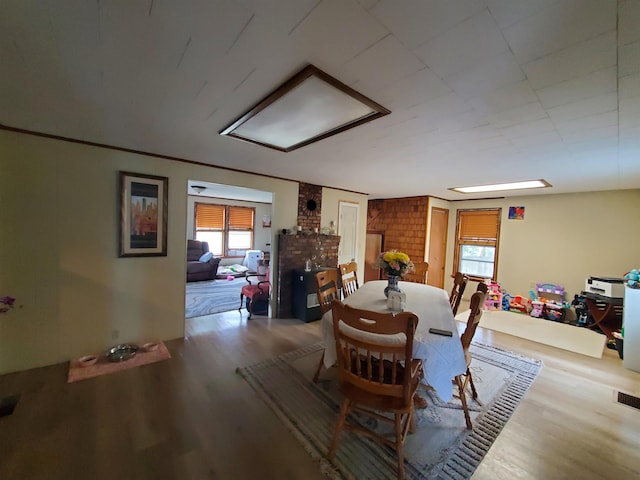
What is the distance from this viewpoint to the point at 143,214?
121 inches

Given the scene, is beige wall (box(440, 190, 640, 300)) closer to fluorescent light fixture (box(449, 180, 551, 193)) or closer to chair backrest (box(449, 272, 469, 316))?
fluorescent light fixture (box(449, 180, 551, 193))

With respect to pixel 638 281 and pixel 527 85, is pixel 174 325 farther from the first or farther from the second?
pixel 638 281

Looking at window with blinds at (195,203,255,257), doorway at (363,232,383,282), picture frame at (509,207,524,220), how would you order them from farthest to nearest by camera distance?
window with blinds at (195,203,255,257)
doorway at (363,232,383,282)
picture frame at (509,207,524,220)

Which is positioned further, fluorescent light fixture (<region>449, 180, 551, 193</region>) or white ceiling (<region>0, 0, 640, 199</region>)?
fluorescent light fixture (<region>449, 180, 551, 193</region>)

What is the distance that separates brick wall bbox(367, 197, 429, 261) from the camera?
5.69 meters

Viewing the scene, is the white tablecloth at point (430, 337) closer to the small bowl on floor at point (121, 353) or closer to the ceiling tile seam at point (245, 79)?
the ceiling tile seam at point (245, 79)

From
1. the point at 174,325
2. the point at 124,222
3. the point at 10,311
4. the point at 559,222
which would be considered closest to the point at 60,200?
the point at 124,222

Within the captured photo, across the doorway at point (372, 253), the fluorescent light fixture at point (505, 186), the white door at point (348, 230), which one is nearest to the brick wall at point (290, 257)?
the white door at point (348, 230)

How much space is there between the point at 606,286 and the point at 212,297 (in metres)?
6.90

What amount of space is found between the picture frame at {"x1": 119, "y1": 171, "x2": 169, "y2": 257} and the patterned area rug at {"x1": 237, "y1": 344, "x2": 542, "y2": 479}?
1.89m

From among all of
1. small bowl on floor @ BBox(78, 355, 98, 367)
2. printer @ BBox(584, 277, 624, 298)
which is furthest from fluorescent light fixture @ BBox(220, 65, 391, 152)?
printer @ BBox(584, 277, 624, 298)

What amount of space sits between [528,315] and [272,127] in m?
5.61

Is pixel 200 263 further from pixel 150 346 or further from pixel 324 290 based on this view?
pixel 324 290

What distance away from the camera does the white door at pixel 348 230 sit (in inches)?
209
